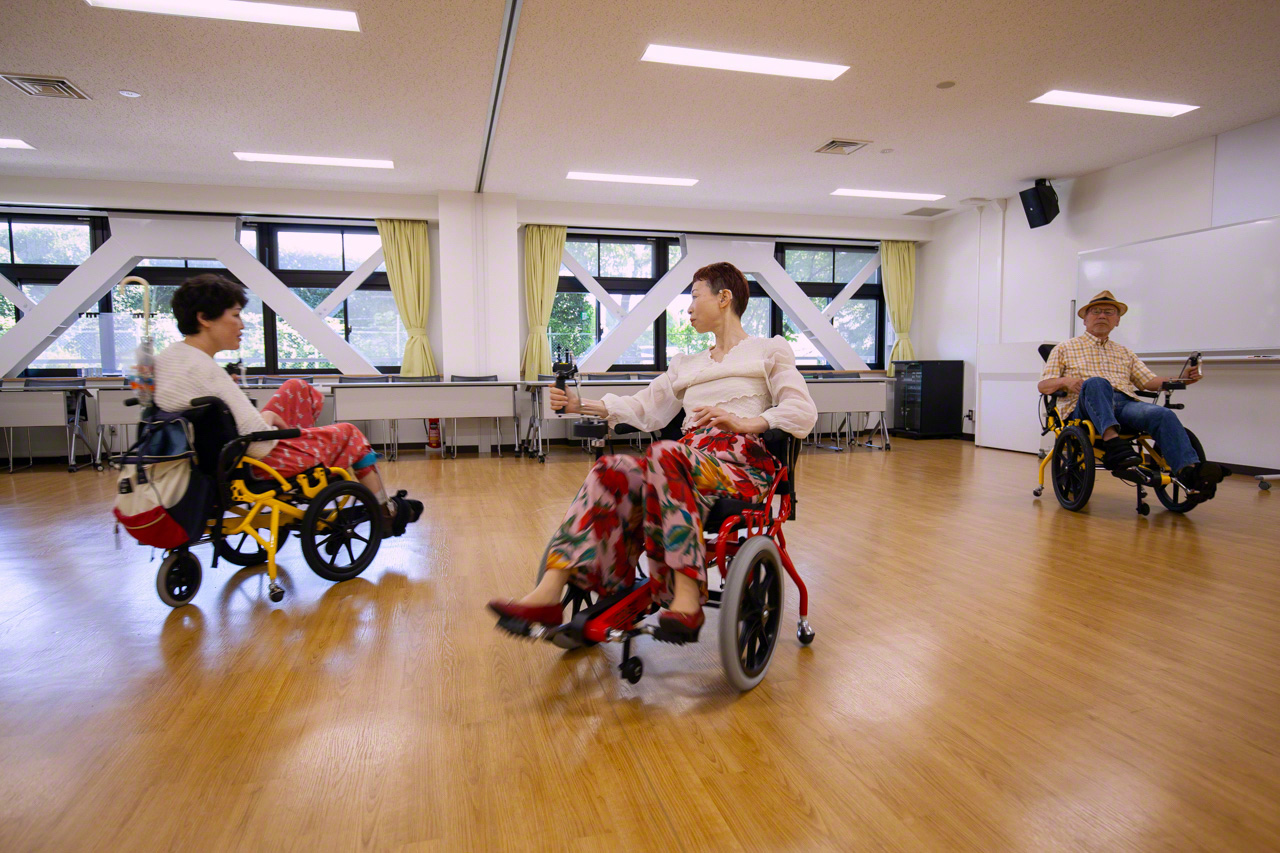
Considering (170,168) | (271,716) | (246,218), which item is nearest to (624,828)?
(271,716)

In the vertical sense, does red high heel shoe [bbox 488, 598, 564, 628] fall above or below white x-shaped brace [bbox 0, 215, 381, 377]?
below

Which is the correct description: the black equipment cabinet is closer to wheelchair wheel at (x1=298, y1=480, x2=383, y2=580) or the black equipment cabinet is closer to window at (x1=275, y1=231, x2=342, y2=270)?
window at (x1=275, y1=231, x2=342, y2=270)

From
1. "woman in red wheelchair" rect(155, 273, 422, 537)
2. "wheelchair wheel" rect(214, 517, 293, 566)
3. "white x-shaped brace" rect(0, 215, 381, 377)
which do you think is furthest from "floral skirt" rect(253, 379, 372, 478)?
"white x-shaped brace" rect(0, 215, 381, 377)

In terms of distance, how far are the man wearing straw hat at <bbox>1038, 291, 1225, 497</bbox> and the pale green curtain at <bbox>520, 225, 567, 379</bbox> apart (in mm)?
5297

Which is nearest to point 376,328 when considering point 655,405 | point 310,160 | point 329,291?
point 329,291

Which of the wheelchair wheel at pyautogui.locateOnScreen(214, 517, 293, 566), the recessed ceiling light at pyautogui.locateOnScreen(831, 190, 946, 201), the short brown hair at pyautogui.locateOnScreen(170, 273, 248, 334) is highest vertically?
the recessed ceiling light at pyautogui.locateOnScreen(831, 190, 946, 201)

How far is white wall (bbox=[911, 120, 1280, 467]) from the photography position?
542cm

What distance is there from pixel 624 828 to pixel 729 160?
6016 millimetres

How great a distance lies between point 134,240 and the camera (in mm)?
7051

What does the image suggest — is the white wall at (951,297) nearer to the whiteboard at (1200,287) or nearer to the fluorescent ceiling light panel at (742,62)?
the whiteboard at (1200,287)

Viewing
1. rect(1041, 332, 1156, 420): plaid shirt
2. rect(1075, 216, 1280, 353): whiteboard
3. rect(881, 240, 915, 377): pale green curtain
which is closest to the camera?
rect(1041, 332, 1156, 420): plaid shirt

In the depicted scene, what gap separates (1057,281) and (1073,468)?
4.05 meters

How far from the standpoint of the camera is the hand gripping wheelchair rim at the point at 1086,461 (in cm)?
378

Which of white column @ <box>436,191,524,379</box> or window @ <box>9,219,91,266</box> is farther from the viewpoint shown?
white column @ <box>436,191,524,379</box>
